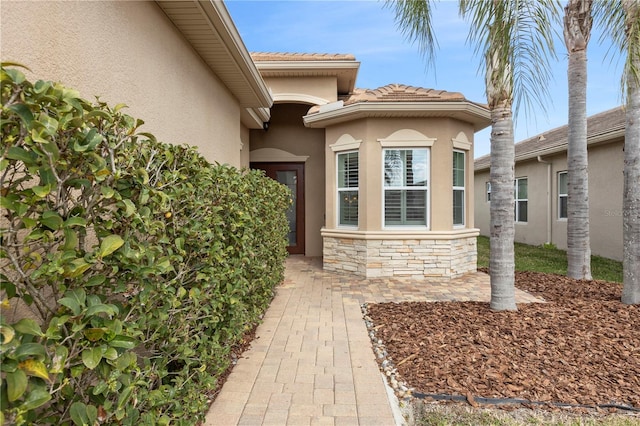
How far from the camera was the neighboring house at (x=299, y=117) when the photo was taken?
2.72m

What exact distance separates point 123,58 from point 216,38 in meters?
1.75

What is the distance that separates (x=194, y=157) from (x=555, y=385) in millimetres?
3906

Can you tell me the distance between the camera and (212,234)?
2787mm

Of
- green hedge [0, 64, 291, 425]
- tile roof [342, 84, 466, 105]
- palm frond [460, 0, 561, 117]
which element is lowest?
green hedge [0, 64, 291, 425]

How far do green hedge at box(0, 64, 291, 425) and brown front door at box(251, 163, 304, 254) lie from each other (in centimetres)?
885

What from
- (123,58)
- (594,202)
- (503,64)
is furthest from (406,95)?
(594,202)

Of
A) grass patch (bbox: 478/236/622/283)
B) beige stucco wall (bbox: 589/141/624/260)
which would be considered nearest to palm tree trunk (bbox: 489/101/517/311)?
grass patch (bbox: 478/236/622/283)

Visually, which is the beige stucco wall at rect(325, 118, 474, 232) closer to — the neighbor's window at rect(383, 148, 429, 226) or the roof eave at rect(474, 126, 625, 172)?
the neighbor's window at rect(383, 148, 429, 226)

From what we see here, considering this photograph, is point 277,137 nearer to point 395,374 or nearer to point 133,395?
point 395,374

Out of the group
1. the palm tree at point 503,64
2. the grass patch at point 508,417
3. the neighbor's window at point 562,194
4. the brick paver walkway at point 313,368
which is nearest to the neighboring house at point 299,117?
the brick paver walkway at point 313,368

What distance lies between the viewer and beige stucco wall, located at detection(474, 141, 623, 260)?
11.1 m

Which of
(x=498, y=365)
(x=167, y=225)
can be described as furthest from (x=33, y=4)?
(x=498, y=365)

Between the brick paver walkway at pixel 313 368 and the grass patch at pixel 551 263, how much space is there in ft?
11.6

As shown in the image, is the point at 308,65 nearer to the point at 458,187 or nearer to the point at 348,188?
the point at 348,188
